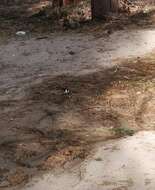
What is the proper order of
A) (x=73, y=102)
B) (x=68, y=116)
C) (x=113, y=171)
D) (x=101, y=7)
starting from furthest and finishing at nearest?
(x=101, y=7) < (x=73, y=102) < (x=68, y=116) < (x=113, y=171)

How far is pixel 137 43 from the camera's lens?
403 inches

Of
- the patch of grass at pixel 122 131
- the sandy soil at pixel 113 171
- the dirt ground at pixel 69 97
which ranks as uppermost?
the sandy soil at pixel 113 171

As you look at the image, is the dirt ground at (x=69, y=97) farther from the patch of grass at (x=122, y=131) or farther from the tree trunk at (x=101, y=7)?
the tree trunk at (x=101, y=7)

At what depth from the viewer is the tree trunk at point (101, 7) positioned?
40.6 feet

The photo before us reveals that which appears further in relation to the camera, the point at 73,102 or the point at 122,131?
the point at 73,102

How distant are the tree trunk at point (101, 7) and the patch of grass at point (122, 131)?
6426 mm

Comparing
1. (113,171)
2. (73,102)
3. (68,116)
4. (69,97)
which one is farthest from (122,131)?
(69,97)

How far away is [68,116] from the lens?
6.88 metres

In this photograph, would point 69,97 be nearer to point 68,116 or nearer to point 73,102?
point 73,102

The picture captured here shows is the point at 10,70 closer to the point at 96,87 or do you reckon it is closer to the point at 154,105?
the point at 96,87

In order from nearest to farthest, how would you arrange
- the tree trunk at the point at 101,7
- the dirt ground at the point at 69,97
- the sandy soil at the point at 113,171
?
1. the sandy soil at the point at 113,171
2. the dirt ground at the point at 69,97
3. the tree trunk at the point at 101,7

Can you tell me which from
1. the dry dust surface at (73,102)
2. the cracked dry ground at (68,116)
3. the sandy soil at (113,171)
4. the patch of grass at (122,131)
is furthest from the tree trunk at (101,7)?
the sandy soil at (113,171)

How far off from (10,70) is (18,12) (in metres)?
6.03

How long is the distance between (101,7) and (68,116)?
602 cm
